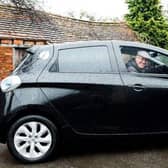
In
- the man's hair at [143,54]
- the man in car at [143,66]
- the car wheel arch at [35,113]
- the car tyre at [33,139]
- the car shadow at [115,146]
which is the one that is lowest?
the car shadow at [115,146]

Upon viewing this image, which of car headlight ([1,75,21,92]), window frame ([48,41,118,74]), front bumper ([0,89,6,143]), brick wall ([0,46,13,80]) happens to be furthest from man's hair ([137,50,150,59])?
brick wall ([0,46,13,80])

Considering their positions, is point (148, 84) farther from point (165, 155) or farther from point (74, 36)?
point (74, 36)

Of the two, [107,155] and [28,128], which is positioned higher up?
[28,128]

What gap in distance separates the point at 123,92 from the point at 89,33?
18.7 metres

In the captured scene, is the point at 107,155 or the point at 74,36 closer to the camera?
the point at 107,155

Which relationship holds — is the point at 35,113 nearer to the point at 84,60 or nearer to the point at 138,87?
the point at 84,60

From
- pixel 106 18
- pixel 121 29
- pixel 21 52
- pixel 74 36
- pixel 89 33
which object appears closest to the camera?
pixel 21 52

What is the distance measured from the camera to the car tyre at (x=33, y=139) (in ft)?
16.9

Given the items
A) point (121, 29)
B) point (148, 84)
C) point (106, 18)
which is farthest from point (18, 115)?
point (106, 18)

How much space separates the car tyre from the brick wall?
950 centimetres

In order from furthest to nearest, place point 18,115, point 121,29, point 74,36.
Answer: point 121,29 → point 74,36 → point 18,115

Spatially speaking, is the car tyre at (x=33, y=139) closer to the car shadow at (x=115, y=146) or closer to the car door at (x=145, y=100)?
the car shadow at (x=115, y=146)

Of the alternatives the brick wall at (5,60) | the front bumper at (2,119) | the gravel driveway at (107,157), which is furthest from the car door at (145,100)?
the brick wall at (5,60)

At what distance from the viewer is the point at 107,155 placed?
214 inches
